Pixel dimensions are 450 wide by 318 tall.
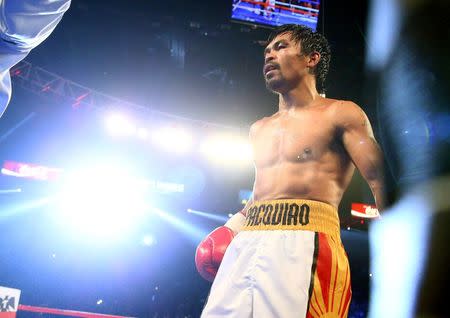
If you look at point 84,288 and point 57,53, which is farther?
point 84,288

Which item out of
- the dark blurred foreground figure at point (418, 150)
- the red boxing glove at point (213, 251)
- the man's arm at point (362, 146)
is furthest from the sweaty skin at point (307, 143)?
the red boxing glove at point (213, 251)

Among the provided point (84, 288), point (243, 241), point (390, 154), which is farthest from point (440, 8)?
point (84, 288)

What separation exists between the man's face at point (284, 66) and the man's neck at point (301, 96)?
3 cm

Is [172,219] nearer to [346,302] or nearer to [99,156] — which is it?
[99,156]

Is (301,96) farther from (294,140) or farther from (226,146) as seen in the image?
(226,146)

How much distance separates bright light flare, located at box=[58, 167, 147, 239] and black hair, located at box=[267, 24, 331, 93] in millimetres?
7317

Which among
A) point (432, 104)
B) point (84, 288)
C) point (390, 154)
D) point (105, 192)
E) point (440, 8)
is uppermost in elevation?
point (440, 8)

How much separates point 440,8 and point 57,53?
682cm

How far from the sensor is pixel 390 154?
3.75ft

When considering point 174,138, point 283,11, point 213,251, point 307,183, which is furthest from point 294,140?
point 174,138

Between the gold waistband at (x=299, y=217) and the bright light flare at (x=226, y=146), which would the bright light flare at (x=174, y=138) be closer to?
the bright light flare at (x=226, y=146)

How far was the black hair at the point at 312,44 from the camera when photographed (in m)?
1.76

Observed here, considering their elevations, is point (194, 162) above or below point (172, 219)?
above

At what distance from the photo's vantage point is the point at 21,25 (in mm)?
1168
